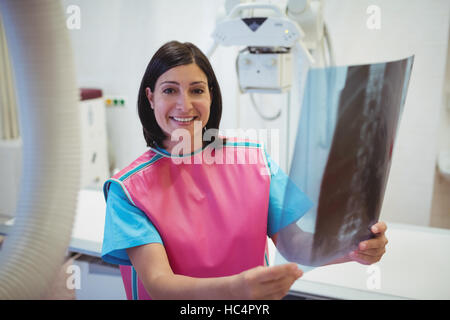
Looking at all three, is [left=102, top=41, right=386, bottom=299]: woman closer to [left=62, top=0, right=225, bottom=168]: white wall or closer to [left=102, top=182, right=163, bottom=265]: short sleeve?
[left=102, top=182, right=163, bottom=265]: short sleeve

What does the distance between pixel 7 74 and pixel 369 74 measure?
276 cm

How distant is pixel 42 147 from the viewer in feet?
1.00

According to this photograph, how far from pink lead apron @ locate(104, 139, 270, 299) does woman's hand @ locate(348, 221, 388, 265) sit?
16cm

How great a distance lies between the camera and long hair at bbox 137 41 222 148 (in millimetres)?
627

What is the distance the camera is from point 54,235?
312 mm

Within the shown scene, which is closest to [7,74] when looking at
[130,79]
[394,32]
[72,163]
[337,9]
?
[130,79]

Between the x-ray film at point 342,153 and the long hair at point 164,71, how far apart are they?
28cm

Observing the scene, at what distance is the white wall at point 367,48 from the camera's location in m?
1.82

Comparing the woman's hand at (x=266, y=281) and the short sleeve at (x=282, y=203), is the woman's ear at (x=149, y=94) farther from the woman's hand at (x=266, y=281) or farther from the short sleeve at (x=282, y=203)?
the woman's hand at (x=266, y=281)

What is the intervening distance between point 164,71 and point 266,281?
36 centimetres

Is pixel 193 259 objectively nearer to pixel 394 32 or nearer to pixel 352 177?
pixel 352 177

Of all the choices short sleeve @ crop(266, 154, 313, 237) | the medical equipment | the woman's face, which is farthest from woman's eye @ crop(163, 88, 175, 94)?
the medical equipment

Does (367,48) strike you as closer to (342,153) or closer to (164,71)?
(164,71)

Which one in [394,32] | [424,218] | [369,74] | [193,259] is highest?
[394,32]
